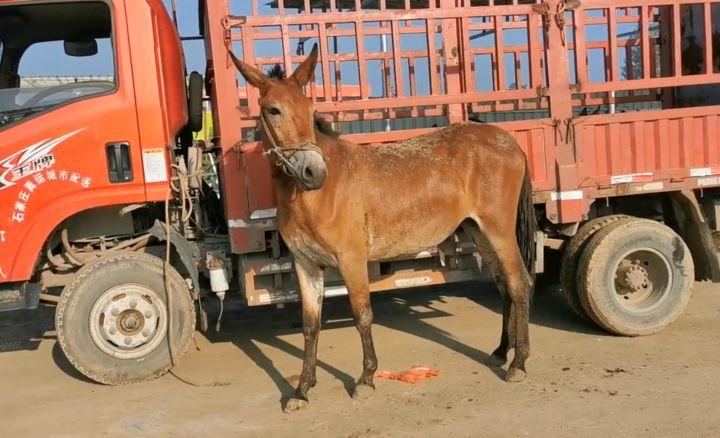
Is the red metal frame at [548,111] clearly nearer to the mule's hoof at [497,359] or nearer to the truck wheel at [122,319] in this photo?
the truck wheel at [122,319]

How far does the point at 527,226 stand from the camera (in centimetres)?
458

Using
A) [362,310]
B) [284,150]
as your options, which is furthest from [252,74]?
[362,310]

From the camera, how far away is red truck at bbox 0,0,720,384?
4.20m

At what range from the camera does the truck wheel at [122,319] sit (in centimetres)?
420

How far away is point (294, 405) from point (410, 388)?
0.77 m

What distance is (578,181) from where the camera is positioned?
4832mm

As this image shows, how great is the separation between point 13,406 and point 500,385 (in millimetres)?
3199

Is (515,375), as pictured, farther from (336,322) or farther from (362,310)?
(336,322)

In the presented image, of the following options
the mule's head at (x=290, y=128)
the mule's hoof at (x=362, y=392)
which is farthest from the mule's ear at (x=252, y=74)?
the mule's hoof at (x=362, y=392)

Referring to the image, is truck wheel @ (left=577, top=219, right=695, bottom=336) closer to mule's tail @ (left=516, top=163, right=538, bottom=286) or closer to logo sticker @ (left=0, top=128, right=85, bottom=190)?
mule's tail @ (left=516, top=163, right=538, bottom=286)

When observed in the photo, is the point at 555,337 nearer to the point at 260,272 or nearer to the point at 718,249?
the point at 718,249

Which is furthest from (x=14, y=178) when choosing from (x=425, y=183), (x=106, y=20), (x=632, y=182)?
(x=632, y=182)

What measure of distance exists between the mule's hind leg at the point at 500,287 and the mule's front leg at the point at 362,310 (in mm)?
1001

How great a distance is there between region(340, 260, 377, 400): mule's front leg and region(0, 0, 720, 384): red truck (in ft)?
2.28
